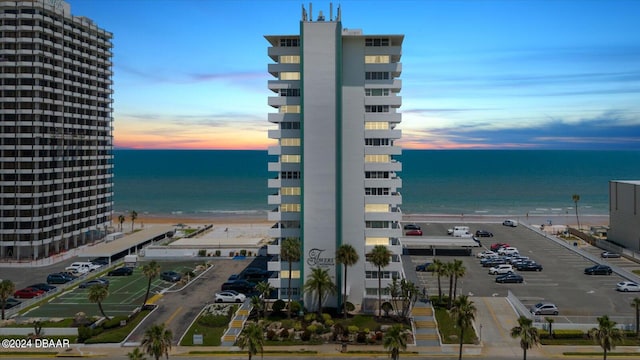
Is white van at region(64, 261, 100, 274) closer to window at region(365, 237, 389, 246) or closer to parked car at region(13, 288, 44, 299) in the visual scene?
parked car at region(13, 288, 44, 299)

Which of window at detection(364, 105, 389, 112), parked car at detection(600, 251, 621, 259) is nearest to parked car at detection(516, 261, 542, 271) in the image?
parked car at detection(600, 251, 621, 259)

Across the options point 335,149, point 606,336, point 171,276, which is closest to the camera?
point 606,336

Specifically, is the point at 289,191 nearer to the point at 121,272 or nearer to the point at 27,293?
the point at 121,272

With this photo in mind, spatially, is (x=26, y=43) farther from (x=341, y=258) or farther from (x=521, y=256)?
(x=521, y=256)

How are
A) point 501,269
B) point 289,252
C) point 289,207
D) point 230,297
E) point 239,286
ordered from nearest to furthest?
1. point 289,252
2. point 289,207
3. point 230,297
4. point 239,286
5. point 501,269

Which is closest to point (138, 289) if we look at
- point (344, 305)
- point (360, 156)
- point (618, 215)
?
point (344, 305)

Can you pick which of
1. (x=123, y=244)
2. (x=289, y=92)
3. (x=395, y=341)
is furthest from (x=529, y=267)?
(x=123, y=244)
